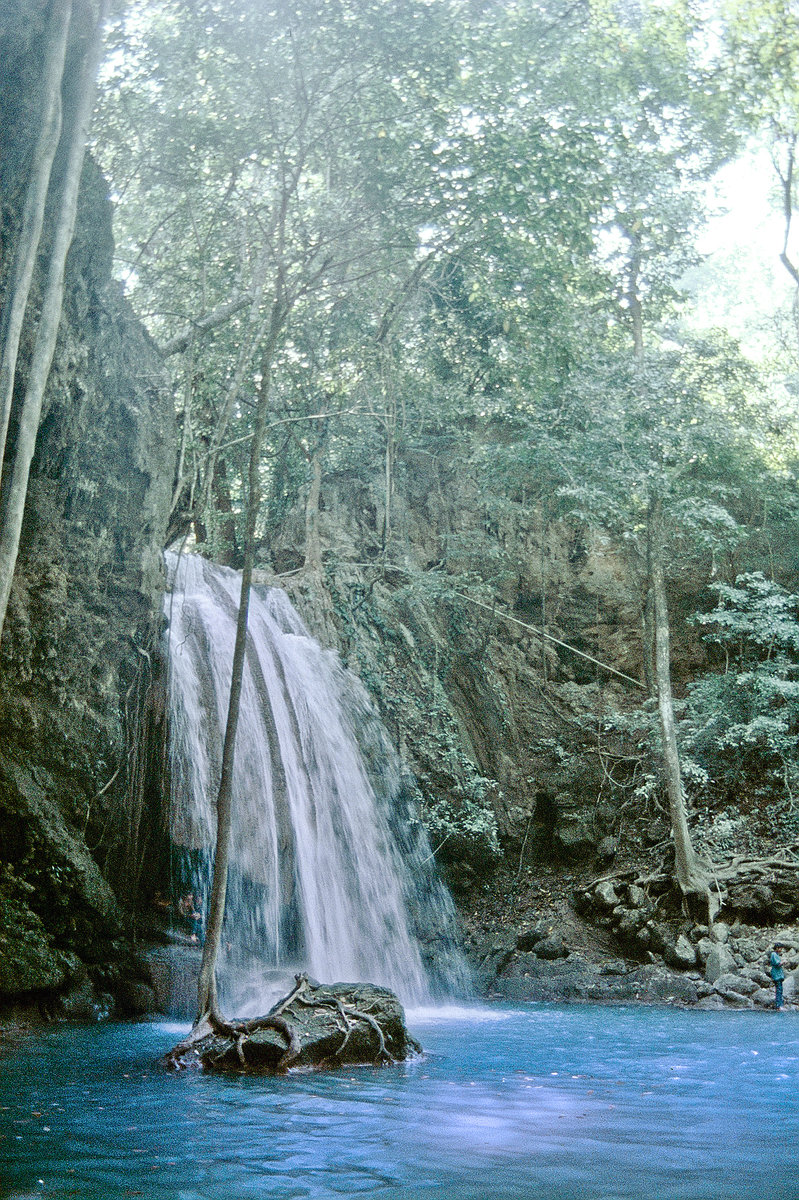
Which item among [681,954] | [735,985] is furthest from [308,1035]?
[681,954]

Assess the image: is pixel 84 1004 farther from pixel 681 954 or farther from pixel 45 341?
pixel 681 954

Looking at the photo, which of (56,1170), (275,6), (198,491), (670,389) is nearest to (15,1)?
(275,6)

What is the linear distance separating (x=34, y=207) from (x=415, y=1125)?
6501mm

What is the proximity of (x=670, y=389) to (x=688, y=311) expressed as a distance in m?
3.97

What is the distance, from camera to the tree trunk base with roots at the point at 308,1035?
674 centimetres

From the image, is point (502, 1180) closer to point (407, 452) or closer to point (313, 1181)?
point (313, 1181)

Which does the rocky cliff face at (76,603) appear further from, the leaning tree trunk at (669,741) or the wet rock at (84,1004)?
the leaning tree trunk at (669,741)

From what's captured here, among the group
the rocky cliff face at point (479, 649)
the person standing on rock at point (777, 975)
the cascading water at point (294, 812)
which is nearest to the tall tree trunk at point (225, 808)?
the cascading water at point (294, 812)

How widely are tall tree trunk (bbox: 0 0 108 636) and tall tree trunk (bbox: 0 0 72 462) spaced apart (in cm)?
18

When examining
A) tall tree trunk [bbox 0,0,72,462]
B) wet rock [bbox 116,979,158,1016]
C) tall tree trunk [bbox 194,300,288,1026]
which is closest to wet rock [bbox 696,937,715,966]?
wet rock [bbox 116,979,158,1016]

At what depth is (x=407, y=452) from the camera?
61.3 ft

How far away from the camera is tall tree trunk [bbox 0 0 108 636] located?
230 inches

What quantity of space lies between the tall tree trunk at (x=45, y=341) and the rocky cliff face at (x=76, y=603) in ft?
2.15

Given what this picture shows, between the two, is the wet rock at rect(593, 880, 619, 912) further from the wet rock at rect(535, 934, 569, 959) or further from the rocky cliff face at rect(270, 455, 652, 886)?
the rocky cliff face at rect(270, 455, 652, 886)
